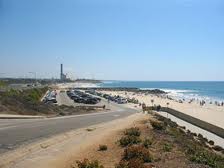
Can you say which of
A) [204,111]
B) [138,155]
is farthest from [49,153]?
[204,111]

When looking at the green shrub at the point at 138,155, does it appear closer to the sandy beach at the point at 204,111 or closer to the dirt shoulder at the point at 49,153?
the dirt shoulder at the point at 49,153

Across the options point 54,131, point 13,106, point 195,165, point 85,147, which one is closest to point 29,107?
point 13,106

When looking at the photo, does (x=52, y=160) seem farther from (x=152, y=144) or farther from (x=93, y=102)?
(x=93, y=102)

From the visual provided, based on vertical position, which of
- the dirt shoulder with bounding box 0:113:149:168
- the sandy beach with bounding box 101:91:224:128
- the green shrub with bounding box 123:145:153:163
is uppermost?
the green shrub with bounding box 123:145:153:163

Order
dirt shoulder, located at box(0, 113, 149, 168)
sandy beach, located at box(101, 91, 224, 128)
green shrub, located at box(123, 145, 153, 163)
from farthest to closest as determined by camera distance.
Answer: sandy beach, located at box(101, 91, 224, 128) → dirt shoulder, located at box(0, 113, 149, 168) → green shrub, located at box(123, 145, 153, 163)

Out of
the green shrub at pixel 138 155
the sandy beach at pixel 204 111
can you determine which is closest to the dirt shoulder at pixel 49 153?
the green shrub at pixel 138 155

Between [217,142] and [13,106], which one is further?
[13,106]

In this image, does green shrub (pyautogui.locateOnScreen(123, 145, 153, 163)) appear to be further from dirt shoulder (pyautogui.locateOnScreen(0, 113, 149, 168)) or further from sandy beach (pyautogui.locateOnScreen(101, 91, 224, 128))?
sandy beach (pyautogui.locateOnScreen(101, 91, 224, 128))

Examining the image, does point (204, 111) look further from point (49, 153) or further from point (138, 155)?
point (138, 155)

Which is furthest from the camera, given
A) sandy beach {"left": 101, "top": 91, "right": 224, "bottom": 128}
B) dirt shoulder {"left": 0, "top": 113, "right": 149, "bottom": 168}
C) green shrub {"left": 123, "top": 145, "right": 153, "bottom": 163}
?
sandy beach {"left": 101, "top": 91, "right": 224, "bottom": 128}

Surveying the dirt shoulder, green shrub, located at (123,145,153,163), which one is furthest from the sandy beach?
green shrub, located at (123,145,153,163)

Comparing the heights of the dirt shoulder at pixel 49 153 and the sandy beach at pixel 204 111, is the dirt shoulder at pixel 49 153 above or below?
above
